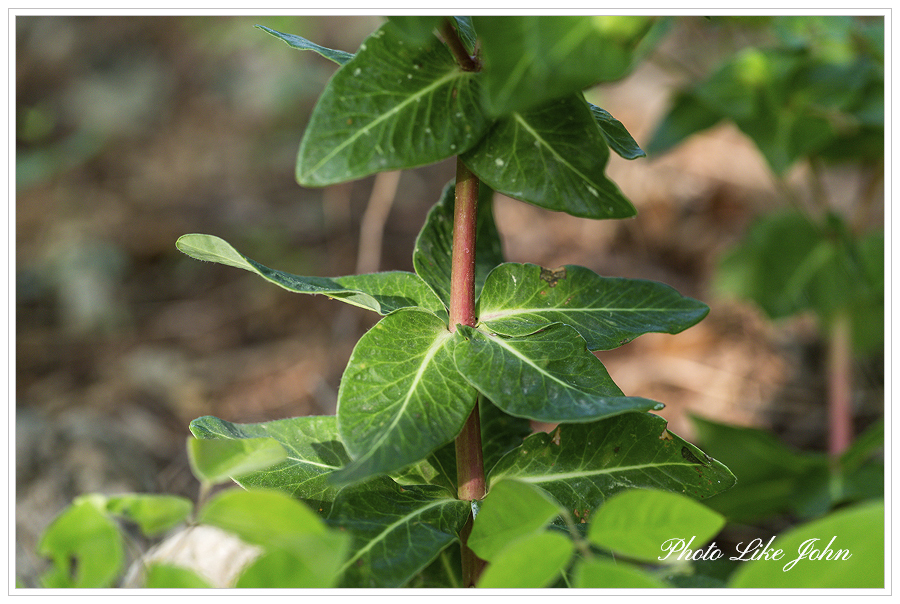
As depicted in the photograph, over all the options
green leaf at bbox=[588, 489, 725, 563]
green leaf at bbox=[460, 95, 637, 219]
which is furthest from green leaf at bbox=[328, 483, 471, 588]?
green leaf at bbox=[460, 95, 637, 219]

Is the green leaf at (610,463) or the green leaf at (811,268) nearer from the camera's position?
the green leaf at (610,463)

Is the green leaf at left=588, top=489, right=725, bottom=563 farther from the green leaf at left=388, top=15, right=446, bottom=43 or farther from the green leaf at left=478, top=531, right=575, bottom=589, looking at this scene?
the green leaf at left=388, top=15, right=446, bottom=43

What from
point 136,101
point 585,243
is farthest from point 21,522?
point 136,101

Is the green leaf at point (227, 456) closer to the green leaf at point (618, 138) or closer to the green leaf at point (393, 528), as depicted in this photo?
the green leaf at point (393, 528)

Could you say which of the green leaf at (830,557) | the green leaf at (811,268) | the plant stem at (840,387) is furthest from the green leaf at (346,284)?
the green leaf at (811,268)

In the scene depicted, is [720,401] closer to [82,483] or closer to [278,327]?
[278,327]
